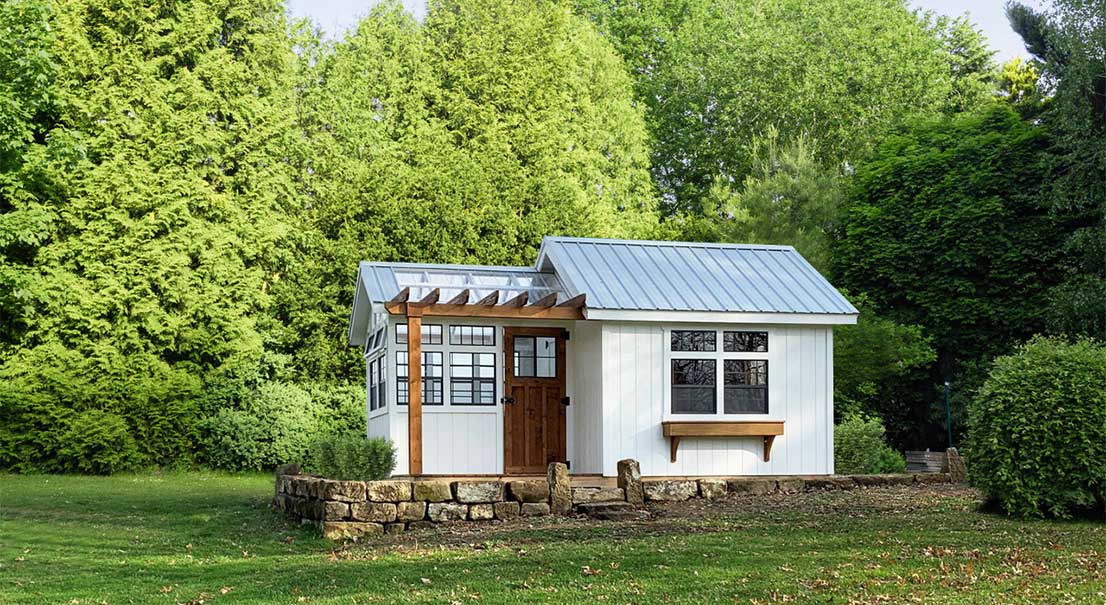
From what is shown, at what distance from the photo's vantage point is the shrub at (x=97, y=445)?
24.2 m

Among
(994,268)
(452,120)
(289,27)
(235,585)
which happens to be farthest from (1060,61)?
(235,585)

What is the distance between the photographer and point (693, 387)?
1661 cm

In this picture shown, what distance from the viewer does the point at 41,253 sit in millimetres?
24938

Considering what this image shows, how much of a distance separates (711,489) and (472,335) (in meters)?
3.72

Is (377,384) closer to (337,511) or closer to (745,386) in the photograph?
(337,511)

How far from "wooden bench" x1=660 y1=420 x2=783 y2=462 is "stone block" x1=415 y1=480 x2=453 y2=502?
11.0 feet

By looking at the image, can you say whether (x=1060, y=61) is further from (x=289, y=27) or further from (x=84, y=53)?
(x=84, y=53)

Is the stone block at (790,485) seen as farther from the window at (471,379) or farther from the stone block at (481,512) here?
the stone block at (481,512)

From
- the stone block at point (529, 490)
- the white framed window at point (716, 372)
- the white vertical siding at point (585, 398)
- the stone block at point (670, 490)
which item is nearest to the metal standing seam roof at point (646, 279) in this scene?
the white framed window at point (716, 372)

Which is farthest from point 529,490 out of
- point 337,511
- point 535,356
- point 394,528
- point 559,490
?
point 535,356

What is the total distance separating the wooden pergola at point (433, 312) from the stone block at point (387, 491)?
41.2 inches

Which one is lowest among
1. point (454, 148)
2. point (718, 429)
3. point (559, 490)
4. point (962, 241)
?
point (559, 490)

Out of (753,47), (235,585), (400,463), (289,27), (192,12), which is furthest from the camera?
(753,47)

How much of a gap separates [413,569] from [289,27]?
20203 mm
